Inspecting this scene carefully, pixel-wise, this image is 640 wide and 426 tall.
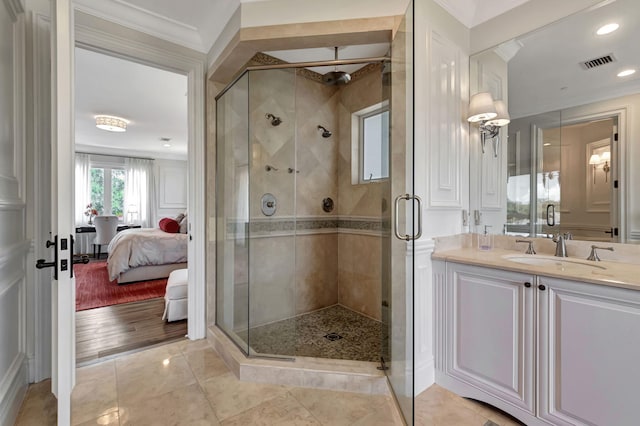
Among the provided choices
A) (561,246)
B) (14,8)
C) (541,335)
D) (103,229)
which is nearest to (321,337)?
(541,335)

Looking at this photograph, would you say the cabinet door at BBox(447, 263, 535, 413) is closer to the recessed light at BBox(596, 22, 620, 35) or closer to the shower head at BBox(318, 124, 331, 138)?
the recessed light at BBox(596, 22, 620, 35)

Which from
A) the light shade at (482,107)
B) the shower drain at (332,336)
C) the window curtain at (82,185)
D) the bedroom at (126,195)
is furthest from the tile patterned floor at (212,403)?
the window curtain at (82,185)

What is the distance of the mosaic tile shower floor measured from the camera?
209cm

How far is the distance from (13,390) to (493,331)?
266 centimetres

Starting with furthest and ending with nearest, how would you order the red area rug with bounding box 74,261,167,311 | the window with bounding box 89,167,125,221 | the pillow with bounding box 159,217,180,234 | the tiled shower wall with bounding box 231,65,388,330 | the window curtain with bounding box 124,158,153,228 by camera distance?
1. the window curtain with bounding box 124,158,153,228
2. the window with bounding box 89,167,125,221
3. the pillow with bounding box 159,217,180,234
4. the red area rug with bounding box 74,261,167,311
5. the tiled shower wall with bounding box 231,65,388,330

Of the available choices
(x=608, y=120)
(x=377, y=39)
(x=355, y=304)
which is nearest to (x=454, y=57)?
(x=377, y=39)

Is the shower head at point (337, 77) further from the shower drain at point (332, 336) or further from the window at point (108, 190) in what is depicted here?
the window at point (108, 190)

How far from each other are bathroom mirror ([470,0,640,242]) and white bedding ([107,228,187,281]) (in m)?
4.31

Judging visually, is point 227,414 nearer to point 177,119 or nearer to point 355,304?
point 355,304

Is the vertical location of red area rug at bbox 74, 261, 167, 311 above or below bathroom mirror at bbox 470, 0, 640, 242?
below

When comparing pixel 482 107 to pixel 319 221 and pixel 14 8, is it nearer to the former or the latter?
pixel 319 221

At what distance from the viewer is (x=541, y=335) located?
4.70ft

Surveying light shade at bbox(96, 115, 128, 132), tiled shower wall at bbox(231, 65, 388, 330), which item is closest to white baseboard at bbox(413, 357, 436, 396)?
tiled shower wall at bbox(231, 65, 388, 330)

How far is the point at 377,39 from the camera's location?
1.87 meters
